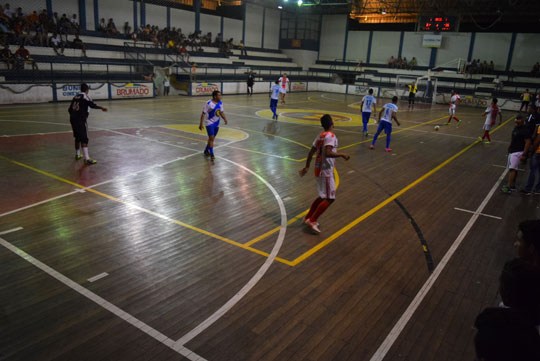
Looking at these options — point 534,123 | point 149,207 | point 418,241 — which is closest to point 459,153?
point 534,123

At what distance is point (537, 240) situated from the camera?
10.0 feet

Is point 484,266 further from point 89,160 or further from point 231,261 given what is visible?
point 89,160

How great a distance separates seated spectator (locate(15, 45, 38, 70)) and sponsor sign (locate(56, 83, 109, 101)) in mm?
2079

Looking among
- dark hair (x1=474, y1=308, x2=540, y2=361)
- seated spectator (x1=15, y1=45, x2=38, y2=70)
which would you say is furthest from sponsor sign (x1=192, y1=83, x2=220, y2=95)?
dark hair (x1=474, y1=308, x2=540, y2=361)

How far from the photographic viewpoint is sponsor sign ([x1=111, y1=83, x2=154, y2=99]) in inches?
1049

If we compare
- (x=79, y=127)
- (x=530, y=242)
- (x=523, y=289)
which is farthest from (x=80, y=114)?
(x=523, y=289)

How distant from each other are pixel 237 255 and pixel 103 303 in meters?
2.15

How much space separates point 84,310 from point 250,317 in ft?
6.69

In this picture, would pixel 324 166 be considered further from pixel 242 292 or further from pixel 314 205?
pixel 242 292

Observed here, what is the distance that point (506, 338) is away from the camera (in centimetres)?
188

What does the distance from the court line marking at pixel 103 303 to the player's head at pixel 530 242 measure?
126 inches

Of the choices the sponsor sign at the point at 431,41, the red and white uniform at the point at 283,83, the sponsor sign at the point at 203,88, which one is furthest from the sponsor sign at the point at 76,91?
the sponsor sign at the point at 431,41

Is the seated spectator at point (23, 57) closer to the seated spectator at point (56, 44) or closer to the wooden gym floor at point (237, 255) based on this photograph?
the seated spectator at point (56, 44)

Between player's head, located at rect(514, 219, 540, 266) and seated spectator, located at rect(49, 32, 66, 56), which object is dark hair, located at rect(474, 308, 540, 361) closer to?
player's head, located at rect(514, 219, 540, 266)
